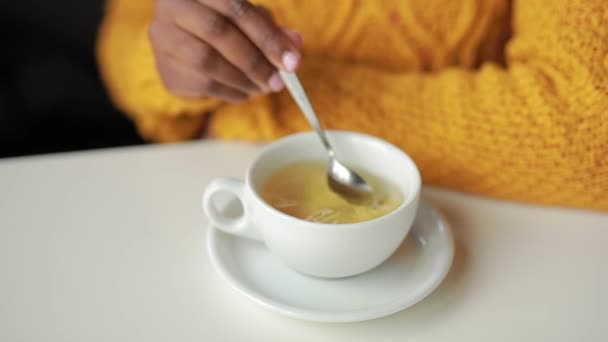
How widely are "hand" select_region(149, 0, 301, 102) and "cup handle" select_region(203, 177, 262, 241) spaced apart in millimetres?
125

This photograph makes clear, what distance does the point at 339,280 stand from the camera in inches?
19.0

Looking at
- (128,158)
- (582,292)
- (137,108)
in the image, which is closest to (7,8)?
(137,108)

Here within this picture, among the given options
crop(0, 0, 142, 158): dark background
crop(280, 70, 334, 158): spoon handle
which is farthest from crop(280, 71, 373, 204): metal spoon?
crop(0, 0, 142, 158): dark background

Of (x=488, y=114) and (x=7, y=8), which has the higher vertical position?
(x=488, y=114)

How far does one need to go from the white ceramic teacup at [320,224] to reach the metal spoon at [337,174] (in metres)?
0.02

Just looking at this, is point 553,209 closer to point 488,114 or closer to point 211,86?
point 488,114

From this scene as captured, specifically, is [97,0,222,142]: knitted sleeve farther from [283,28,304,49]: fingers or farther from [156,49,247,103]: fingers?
[283,28,304,49]: fingers

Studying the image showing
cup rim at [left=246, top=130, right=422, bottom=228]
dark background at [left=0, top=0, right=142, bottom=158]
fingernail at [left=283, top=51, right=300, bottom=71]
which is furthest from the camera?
dark background at [left=0, top=0, right=142, bottom=158]

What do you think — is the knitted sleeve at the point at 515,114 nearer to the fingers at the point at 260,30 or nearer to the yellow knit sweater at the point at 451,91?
the yellow knit sweater at the point at 451,91

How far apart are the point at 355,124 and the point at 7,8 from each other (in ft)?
2.93

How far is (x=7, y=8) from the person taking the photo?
119cm

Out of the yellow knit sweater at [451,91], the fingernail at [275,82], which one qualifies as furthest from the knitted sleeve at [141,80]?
the fingernail at [275,82]

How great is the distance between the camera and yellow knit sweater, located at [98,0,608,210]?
1.85 ft

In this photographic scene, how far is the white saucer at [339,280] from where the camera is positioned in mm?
440
